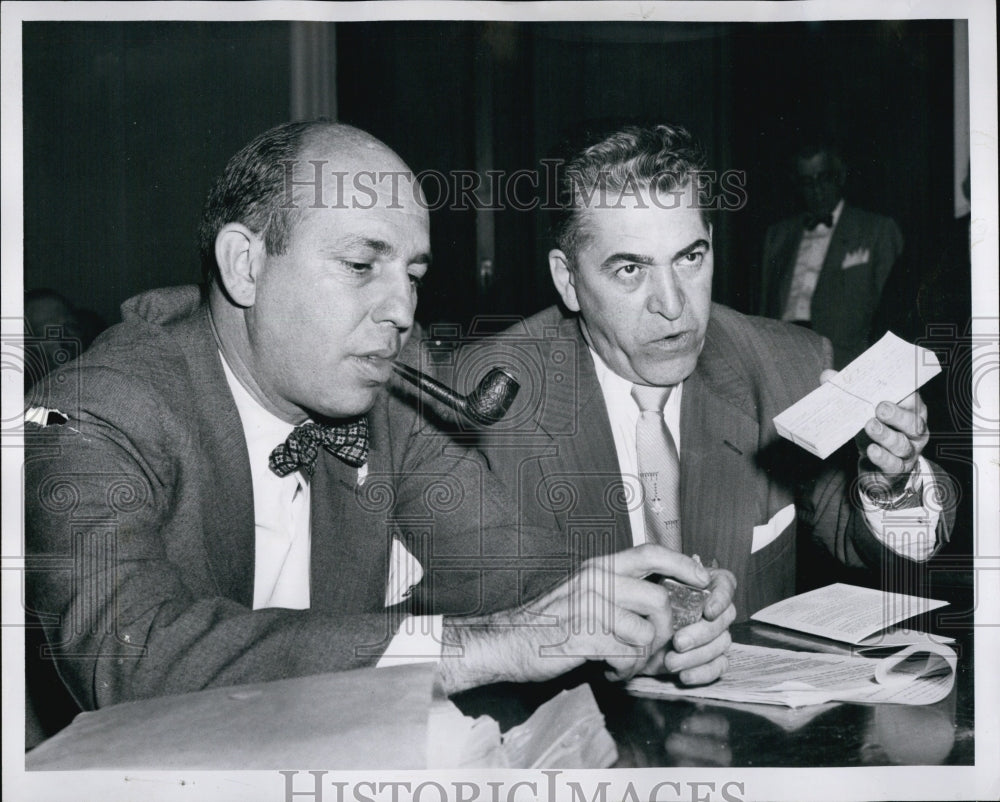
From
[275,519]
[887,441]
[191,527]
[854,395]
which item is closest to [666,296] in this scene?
[854,395]

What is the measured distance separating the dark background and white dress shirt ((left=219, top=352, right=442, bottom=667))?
1.03 ft

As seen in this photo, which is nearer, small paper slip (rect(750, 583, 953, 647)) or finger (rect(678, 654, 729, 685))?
finger (rect(678, 654, 729, 685))

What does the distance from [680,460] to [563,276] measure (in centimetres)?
45

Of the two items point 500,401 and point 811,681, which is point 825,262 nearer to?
point 500,401

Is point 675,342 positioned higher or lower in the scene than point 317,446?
higher

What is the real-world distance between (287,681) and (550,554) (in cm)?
56

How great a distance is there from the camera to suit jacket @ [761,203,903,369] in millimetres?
1975

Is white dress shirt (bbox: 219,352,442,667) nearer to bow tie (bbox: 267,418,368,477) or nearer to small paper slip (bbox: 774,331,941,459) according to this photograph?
bow tie (bbox: 267,418,368,477)

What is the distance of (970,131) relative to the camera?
6.63 ft

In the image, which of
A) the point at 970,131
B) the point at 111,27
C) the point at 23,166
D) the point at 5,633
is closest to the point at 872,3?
the point at 970,131

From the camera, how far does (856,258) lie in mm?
1994

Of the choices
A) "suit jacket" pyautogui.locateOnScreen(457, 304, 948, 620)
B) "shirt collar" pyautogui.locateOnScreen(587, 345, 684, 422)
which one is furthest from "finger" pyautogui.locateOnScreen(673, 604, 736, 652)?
"shirt collar" pyautogui.locateOnScreen(587, 345, 684, 422)

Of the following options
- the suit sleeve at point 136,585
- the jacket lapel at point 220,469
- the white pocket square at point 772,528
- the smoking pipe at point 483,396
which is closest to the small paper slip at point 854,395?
the white pocket square at point 772,528

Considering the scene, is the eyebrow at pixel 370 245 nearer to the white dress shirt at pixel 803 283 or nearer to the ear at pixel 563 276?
the ear at pixel 563 276
